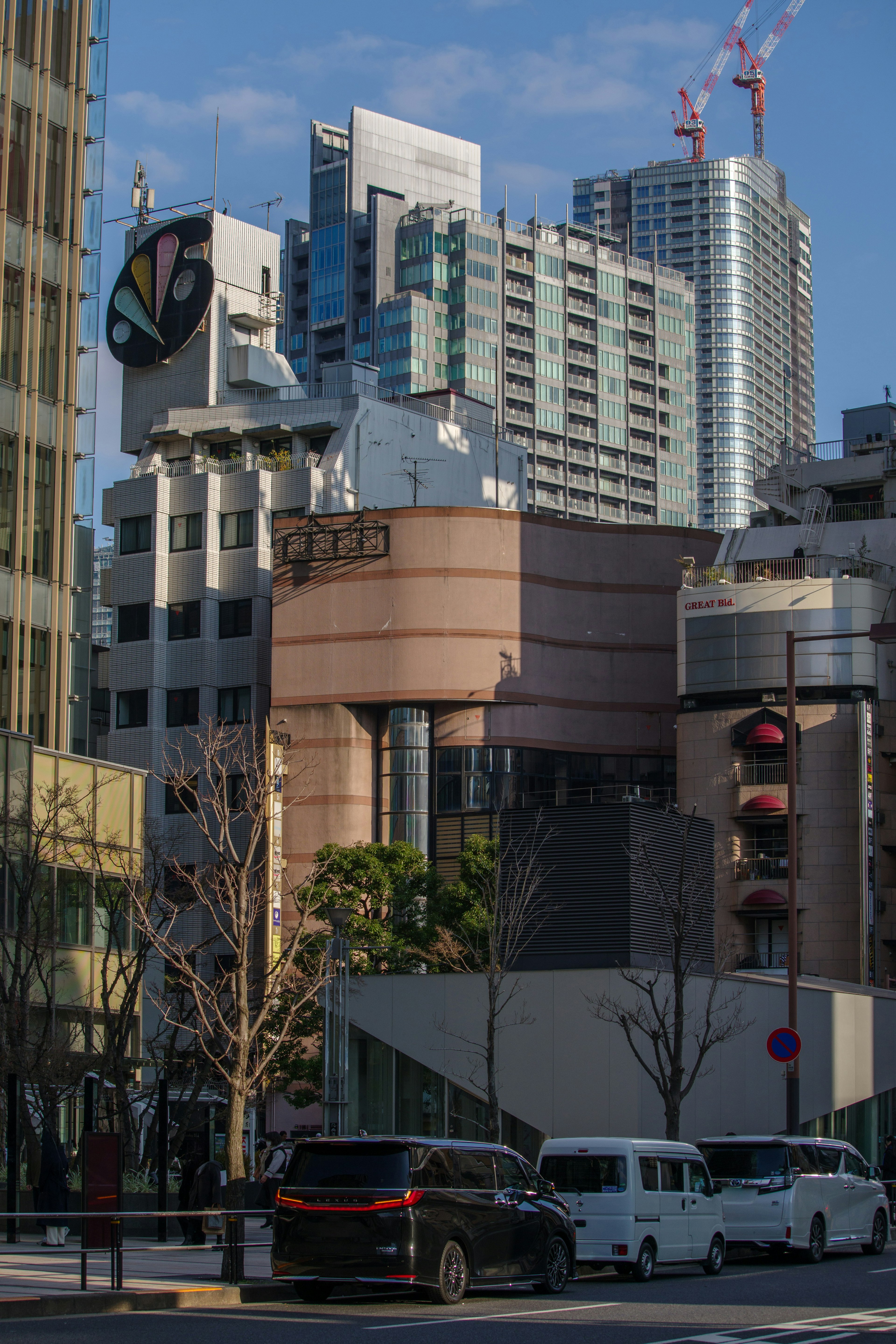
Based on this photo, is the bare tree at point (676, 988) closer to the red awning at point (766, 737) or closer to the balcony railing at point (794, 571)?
the red awning at point (766, 737)

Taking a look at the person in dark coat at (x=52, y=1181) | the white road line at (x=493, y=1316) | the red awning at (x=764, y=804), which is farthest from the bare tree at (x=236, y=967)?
the red awning at (x=764, y=804)

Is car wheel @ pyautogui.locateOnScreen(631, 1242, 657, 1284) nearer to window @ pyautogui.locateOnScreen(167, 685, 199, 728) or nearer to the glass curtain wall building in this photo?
the glass curtain wall building

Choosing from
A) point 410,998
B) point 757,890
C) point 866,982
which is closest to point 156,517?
point 757,890

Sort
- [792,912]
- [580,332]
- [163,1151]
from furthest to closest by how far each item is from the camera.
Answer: [580,332], [792,912], [163,1151]

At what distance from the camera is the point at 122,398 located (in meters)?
92.0

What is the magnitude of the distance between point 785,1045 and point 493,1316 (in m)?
14.7

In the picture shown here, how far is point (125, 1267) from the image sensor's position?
21812 millimetres

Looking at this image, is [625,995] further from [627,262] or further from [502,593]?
[627,262]

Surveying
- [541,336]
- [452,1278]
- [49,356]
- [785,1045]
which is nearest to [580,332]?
[541,336]

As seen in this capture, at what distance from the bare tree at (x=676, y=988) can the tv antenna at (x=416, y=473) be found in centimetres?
4476

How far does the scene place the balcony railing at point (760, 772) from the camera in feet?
226

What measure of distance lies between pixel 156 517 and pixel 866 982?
40.6 m

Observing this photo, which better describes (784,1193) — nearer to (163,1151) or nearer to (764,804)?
(163,1151)

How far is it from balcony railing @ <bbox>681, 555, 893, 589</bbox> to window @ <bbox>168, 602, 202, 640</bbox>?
23.4m
